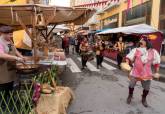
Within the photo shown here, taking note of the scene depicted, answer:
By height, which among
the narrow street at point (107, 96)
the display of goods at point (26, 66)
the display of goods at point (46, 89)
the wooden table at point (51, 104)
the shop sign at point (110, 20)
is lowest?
the narrow street at point (107, 96)

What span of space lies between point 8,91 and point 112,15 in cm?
2844

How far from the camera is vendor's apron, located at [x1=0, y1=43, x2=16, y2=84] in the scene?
5078 millimetres

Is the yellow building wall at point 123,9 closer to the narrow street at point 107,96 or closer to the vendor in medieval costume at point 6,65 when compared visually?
the narrow street at point 107,96

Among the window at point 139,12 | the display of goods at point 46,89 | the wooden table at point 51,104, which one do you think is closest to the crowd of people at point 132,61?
the display of goods at point 46,89

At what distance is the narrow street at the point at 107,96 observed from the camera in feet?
20.3

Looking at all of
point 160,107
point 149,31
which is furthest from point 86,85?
point 149,31

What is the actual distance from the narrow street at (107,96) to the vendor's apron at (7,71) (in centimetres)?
166

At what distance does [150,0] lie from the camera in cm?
1891

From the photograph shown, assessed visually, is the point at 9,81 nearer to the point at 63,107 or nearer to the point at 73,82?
the point at 63,107

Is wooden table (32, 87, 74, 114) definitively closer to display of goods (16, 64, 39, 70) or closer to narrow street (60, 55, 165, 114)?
narrow street (60, 55, 165, 114)

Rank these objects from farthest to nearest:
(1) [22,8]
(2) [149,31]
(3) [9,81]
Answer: (2) [149,31] → (1) [22,8] → (3) [9,81]

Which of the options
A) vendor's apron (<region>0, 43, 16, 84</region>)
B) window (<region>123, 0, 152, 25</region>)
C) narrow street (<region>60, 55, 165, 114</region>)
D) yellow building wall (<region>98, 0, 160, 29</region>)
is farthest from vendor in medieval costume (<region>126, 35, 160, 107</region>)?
window (<region>123, 0, 152, 25</region>)

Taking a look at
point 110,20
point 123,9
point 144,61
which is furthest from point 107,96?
point 110,20

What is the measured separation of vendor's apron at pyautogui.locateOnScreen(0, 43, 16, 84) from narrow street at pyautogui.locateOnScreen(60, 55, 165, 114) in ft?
5.44
